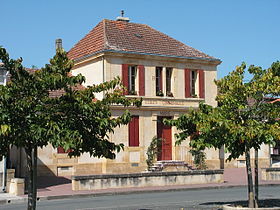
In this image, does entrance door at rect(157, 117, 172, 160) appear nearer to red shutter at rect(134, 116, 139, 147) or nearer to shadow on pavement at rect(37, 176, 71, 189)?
red shutter at rect(134, 116, 139, 147)

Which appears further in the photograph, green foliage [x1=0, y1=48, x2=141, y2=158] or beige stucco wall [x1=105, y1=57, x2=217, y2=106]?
beige stucco wall [x1=105, y1=57, x2=217, y2=106]

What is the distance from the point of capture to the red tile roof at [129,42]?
29.5 m

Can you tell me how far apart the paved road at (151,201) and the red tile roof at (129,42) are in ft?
37.7

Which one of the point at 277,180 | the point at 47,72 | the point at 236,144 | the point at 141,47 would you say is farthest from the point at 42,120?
the point at 141,47

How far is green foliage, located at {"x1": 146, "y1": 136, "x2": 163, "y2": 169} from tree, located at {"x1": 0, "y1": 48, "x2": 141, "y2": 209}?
15.4 metres

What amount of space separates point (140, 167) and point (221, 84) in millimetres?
15723

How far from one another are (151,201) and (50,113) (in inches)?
295

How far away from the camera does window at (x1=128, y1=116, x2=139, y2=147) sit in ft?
94.9

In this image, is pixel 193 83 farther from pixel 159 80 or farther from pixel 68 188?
pixel 68 188

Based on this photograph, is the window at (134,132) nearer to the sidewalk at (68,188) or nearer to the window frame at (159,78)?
the window frame at (159,78)

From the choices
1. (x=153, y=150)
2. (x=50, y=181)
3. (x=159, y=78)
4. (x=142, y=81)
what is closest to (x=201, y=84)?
(x=159, y=78)

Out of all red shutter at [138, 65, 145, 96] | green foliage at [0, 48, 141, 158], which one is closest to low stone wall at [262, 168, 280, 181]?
red shutter at [138, 65, 145, 96]

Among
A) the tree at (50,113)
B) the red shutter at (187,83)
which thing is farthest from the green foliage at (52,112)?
the red shutter at (187,83)

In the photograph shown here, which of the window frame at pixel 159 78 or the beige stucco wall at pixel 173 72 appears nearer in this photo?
the beige stucco wall at pixel 173 72
